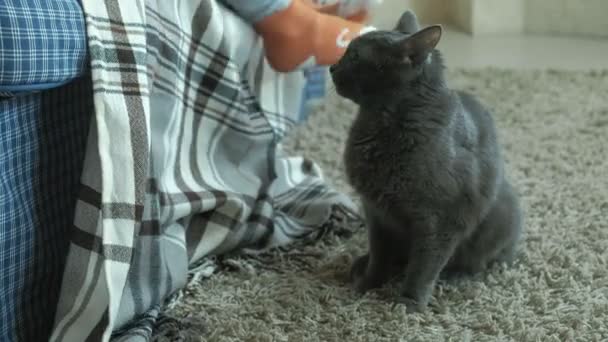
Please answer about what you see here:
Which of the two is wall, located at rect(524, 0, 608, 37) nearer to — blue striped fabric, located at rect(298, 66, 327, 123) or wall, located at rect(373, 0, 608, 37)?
wall, located at rect(373, 0, 608, 37)

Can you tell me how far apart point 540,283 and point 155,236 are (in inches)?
23.8

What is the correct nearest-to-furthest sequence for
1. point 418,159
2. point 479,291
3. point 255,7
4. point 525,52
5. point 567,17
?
point 418,159
point 479,291
point 255,7
point 525,52
point 567,17

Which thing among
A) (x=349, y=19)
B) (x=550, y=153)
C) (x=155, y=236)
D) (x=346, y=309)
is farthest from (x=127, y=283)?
(x=550, y=153)

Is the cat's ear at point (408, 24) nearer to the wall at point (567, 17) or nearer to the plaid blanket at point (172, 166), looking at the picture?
the plaid blanket at point (172, 166)

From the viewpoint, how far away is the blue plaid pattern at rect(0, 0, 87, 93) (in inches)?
35.5

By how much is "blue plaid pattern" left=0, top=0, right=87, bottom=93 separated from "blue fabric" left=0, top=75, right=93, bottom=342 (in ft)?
0.18

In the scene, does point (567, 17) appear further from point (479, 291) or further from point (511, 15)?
point (479, 291)

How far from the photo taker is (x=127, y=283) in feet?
3.79

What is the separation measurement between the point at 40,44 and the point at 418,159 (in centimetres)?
54

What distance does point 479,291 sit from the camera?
1266 mm

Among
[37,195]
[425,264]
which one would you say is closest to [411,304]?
[425,264]

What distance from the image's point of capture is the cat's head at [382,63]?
43.6 inches

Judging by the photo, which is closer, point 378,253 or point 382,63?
point 382,63

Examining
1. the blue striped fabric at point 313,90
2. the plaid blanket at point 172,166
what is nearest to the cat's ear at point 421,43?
the plaid blanket at point 172,166
